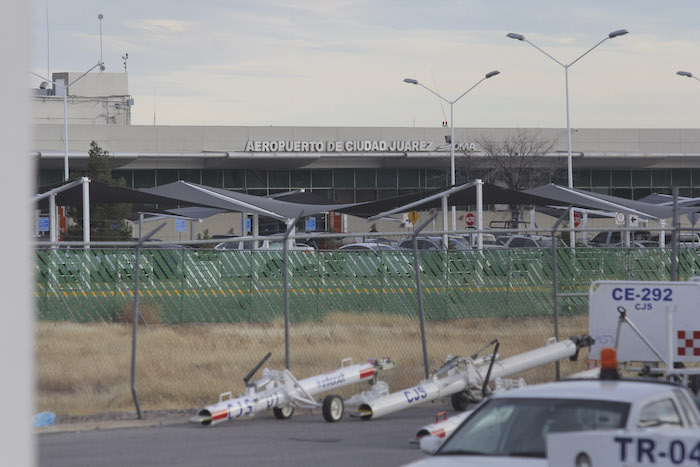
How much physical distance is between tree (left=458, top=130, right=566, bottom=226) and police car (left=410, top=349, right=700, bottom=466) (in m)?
51.9

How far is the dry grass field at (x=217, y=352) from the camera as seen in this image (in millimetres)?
12742

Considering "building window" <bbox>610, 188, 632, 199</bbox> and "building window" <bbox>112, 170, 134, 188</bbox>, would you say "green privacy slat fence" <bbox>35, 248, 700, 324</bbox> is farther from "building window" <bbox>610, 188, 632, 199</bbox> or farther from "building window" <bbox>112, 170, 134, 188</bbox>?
"building window" <bbox>610, 188, 632, 199</bbox>

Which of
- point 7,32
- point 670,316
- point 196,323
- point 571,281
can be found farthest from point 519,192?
point 7,32

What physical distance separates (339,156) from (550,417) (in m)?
56.8

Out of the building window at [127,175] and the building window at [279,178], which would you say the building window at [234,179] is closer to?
the building window at [279,178]

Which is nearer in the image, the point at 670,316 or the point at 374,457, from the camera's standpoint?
the point at 374,457

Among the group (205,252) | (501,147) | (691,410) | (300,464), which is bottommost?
(300,464)

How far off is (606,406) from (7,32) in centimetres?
543

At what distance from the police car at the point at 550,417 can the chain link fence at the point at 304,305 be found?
7.24 meters

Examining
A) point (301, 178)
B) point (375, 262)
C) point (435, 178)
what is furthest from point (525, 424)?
point (301, 178)

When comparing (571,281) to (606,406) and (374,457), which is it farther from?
(606,406)

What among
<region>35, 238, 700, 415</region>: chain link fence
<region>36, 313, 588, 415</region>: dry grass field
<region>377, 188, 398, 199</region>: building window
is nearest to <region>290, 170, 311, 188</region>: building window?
<region>377, 188, 398, 199</region>: building window

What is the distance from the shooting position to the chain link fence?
14211 millimetres

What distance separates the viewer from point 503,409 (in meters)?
6.36
